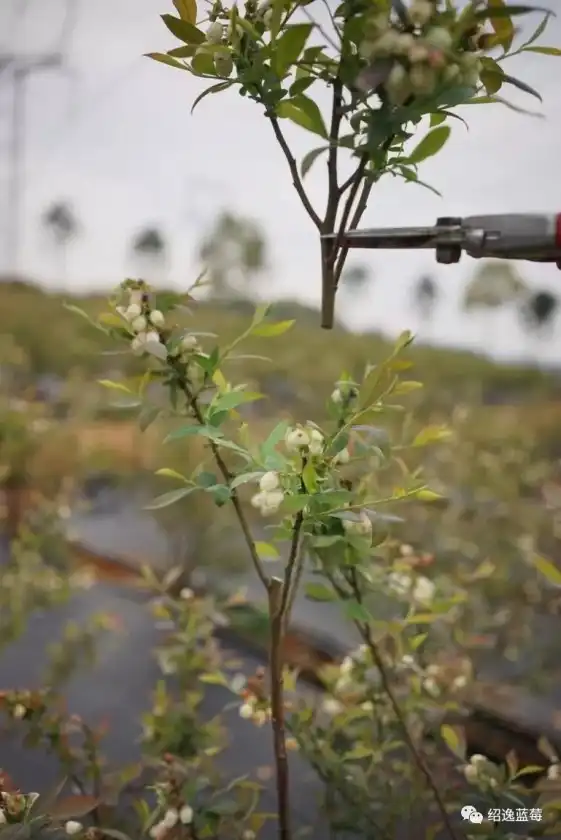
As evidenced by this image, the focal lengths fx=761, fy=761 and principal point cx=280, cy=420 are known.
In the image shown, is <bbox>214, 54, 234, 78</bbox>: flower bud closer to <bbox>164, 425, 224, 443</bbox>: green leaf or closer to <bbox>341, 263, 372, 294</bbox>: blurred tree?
<bbox>164, 425, 224, 443</bbox>: green leaf

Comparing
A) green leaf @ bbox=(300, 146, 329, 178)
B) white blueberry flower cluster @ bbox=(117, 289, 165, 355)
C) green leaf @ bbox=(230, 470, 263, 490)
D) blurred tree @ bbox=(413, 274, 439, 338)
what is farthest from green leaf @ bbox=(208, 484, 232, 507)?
blurred tree @ bbox=(413, 274, 439, 338)

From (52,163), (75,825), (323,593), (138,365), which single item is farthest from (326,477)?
(52,163)

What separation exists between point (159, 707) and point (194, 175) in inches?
22.9

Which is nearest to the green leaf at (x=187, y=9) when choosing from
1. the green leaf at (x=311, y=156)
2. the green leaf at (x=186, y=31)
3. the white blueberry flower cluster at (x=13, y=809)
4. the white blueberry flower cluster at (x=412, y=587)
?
the green leaf at (x=186, y=31)

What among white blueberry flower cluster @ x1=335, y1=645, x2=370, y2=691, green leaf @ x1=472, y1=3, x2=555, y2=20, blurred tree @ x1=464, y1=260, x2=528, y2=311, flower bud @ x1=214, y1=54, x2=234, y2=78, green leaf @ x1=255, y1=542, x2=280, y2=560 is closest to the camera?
green leaf @ x1=472, y1=3, x2=555, y2=20

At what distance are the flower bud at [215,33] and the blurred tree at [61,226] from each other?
0.42 metres

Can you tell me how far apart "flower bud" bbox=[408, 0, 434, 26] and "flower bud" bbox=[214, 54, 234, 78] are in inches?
5.1

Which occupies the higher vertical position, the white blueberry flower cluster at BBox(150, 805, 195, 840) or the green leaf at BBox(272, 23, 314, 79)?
the green leaf at BBox(272, 23, 314, 79)

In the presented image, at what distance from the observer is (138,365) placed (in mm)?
919

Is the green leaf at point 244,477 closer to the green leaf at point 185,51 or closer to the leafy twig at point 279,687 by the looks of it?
the leafy twig at point 279,687

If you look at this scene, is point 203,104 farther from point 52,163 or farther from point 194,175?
point 52,163

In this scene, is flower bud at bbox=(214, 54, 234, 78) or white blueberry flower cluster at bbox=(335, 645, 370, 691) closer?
flower bud at bbox=(214, 54, 234, 78)

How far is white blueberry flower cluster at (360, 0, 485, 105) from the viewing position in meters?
0.42

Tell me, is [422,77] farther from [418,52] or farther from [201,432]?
[201,432]
